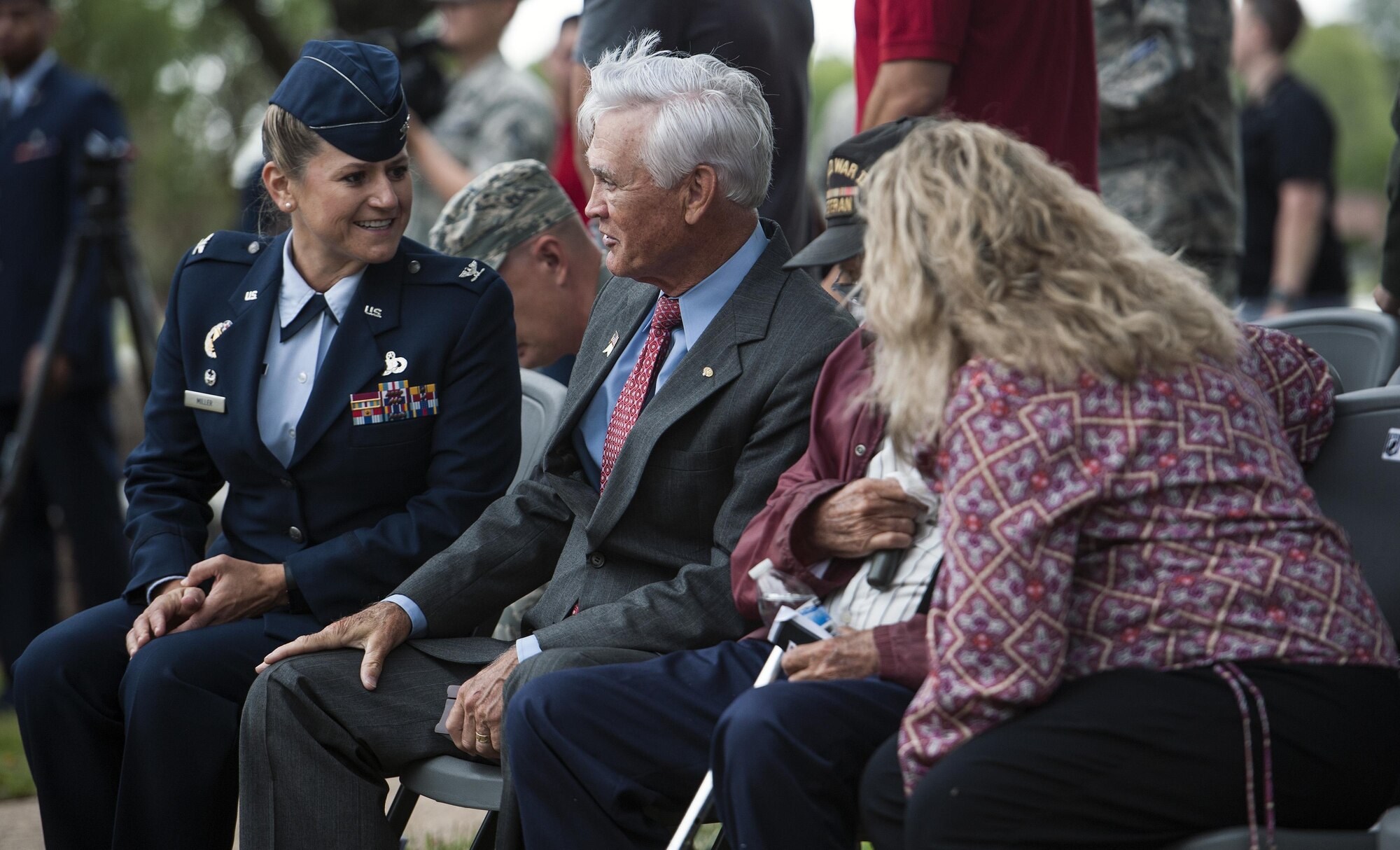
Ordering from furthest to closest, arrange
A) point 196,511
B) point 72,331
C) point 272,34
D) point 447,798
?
point 272,34
point 72,331
point 196,511
point 447,798

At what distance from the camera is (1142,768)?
83.9 inches

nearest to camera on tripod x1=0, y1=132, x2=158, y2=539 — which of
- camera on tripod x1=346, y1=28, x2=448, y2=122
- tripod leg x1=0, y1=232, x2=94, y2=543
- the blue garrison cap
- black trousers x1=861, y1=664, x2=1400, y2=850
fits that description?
tripod leg x1=0, y1=232, x2=94, y2=543

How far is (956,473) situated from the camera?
7.09 feet

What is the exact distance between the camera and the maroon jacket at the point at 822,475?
2.62 metres

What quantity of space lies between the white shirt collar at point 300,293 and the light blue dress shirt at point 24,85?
128 inches

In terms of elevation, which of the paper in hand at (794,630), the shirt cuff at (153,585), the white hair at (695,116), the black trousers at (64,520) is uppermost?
the white hair at (695,116)

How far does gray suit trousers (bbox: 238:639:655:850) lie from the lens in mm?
2811

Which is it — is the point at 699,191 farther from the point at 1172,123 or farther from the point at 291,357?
the point at 1172,123

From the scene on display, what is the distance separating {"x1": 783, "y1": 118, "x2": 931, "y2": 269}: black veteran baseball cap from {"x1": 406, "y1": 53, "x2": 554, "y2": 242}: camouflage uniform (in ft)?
7.76

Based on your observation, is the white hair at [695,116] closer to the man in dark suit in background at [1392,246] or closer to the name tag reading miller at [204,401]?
the name tag reading miller at [204,401]

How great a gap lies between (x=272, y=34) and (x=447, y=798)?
350 inches

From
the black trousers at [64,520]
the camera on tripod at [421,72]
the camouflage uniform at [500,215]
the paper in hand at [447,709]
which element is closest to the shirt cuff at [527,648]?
the paper in hand at [447,709]

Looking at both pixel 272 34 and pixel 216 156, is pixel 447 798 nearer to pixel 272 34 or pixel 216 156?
pixel 272 34

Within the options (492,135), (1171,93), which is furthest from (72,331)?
(1171,93)
